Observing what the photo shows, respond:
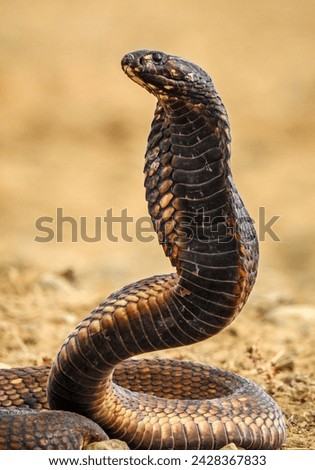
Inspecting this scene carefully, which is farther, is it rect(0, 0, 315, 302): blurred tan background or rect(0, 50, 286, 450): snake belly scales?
rect(0, 0, 315, 302): blurred tan background

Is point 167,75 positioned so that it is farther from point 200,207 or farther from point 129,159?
point 129,159

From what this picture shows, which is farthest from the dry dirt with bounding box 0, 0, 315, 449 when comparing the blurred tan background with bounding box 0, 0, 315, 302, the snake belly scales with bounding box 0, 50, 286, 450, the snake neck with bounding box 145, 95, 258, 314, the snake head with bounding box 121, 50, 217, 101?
the snake head with bounding box 121, 50, 217, 101

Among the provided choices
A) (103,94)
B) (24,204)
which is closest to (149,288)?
(24,204)

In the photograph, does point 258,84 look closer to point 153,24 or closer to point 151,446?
point 153,24

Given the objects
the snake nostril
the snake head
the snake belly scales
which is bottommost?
the snake belly scales

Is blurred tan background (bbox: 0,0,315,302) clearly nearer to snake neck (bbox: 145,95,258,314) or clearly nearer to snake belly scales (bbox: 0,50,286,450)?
snake belly scales (bbox: 0,50,286,450)

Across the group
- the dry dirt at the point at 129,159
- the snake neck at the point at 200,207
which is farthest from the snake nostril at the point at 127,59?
the dry dirt at the point at 129,159

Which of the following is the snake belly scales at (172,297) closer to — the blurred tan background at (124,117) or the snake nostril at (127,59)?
the snake nostril at (127,59)
